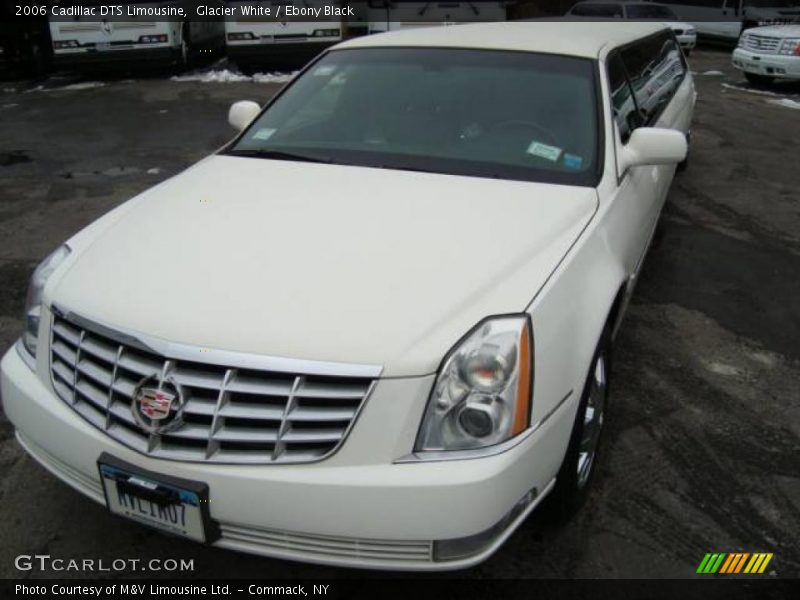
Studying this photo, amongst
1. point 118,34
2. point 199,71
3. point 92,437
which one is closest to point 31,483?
point 92,437

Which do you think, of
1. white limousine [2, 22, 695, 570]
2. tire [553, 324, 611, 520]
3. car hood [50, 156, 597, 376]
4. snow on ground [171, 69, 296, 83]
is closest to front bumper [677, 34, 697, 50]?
snow on ground [171, 69, 296, 83]

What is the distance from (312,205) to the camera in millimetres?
2564

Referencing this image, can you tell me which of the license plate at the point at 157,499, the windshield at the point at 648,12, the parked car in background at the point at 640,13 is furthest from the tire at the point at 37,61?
the license plate at the point at 157,499

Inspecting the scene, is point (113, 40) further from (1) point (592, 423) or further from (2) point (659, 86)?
(1) point (592, 423)

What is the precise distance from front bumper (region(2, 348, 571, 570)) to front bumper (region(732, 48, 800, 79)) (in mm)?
11842

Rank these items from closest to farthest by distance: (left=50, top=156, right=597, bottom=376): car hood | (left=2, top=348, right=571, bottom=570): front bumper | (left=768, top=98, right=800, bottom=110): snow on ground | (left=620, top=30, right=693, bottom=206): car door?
(left=2, top=348, right=571, bottom=570): front bumper < (left=50, top=156, right=597, bottom=376): car hood < (left=620, top=30, right=693, bottom=206): car door < (left=768, top=98, right=800, bottom=110): snow on ground

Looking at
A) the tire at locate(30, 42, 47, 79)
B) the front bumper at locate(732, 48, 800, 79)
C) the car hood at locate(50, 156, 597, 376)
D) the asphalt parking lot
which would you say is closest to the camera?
the car hood at locate(50, 156, 597, 376)

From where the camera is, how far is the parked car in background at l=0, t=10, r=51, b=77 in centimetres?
1302

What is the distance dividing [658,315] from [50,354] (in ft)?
10.4

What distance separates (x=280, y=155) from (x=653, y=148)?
1565 millimetres

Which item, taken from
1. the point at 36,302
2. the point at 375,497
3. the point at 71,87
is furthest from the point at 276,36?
the point at 375,497

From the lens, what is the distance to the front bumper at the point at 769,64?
11.4 metres

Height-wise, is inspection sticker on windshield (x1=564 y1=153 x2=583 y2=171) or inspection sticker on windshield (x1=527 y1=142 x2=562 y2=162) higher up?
inspection sticker on windshield (x1=527 y1=142 x2=562 y2=162)

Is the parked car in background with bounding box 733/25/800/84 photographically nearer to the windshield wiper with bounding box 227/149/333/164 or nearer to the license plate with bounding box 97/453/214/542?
the windshield wiper with bounding box 227/149/333/164
